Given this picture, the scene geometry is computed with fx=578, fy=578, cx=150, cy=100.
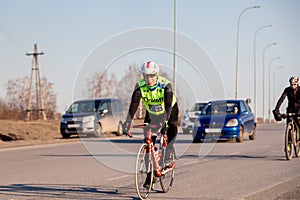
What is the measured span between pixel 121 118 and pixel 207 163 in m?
17.3

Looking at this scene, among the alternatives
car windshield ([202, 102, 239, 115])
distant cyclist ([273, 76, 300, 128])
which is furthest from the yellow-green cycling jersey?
car windshield ([202, 102, 239, 115])

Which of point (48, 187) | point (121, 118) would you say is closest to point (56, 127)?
point (121, 118)

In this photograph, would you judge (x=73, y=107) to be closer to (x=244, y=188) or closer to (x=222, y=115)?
(x=222, y=115)

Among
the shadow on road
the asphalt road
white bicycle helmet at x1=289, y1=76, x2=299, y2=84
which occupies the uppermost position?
white bicycle helmet at x1=289, y1=76, x2=299, y2=84

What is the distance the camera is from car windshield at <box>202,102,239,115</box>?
76.7ft

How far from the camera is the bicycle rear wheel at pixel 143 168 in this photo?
8.46m

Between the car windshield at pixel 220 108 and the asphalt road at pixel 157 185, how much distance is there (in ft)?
20.7

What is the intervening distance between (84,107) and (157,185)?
1958 cm

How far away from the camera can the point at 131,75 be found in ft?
65.7

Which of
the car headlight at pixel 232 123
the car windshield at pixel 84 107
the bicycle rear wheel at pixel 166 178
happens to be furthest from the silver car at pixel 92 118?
the bicycle rear wheel at pixel 166 178

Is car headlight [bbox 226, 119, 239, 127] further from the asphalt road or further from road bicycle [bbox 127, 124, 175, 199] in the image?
road bicycle [bbox 127, 124, 175, 199]

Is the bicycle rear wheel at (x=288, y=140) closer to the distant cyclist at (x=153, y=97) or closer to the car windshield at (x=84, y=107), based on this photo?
the distant cyclist at (x=153, y=97)

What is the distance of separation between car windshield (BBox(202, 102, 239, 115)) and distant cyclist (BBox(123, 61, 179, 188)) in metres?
14.5

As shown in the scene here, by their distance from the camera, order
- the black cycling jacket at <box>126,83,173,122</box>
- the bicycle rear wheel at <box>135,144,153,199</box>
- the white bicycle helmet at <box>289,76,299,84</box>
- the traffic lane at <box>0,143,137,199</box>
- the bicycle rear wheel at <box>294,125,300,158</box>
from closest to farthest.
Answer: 1. the bicycle rear wheel at <box>135,144,153,199</box>
2. the black cycling jacket at <box>126,83,173,122</box>
3. the traffic lane at <box>0,143,137,199</box>
4. the white bicycle helmet at <box>289,76,299,84</box>
5. the bicycle rear wheel at <box>294,125,300,158</box>
